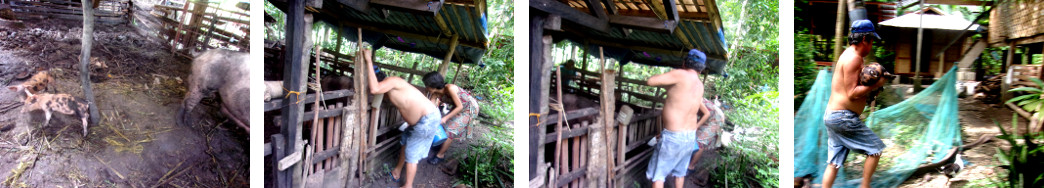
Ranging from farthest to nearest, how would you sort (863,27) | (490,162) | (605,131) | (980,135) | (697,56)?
(490,162) → (605,131) → (697,56) → (980,135) → (863,27)

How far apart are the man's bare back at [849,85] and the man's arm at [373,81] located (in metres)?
2.48

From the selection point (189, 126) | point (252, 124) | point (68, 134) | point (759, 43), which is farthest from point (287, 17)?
point (759, 43)

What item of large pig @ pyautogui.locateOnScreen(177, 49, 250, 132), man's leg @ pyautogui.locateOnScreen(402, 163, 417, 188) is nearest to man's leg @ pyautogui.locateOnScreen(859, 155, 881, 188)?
man's leg @ pyautogui.locateOnScreen(402, 163, 417, 188)

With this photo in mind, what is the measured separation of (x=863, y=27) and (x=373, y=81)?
2.69m

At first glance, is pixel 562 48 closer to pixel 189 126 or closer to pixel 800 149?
pixel 800 149

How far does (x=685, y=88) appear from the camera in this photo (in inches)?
124

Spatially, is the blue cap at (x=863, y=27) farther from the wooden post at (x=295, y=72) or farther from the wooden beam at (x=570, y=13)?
the wooden post at (x=295, y=72)

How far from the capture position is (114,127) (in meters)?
3.29

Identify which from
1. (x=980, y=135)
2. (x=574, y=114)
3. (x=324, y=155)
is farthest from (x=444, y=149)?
(x=980, y=135)

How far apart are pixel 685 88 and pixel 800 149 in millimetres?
731

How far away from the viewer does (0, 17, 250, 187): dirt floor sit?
3176 millimetres

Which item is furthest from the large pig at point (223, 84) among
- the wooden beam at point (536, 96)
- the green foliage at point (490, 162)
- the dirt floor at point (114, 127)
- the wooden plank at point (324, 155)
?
the wooden beam at point (536, 96)

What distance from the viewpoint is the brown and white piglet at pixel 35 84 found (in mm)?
3195

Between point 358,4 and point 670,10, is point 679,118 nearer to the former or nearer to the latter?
point 670,10
